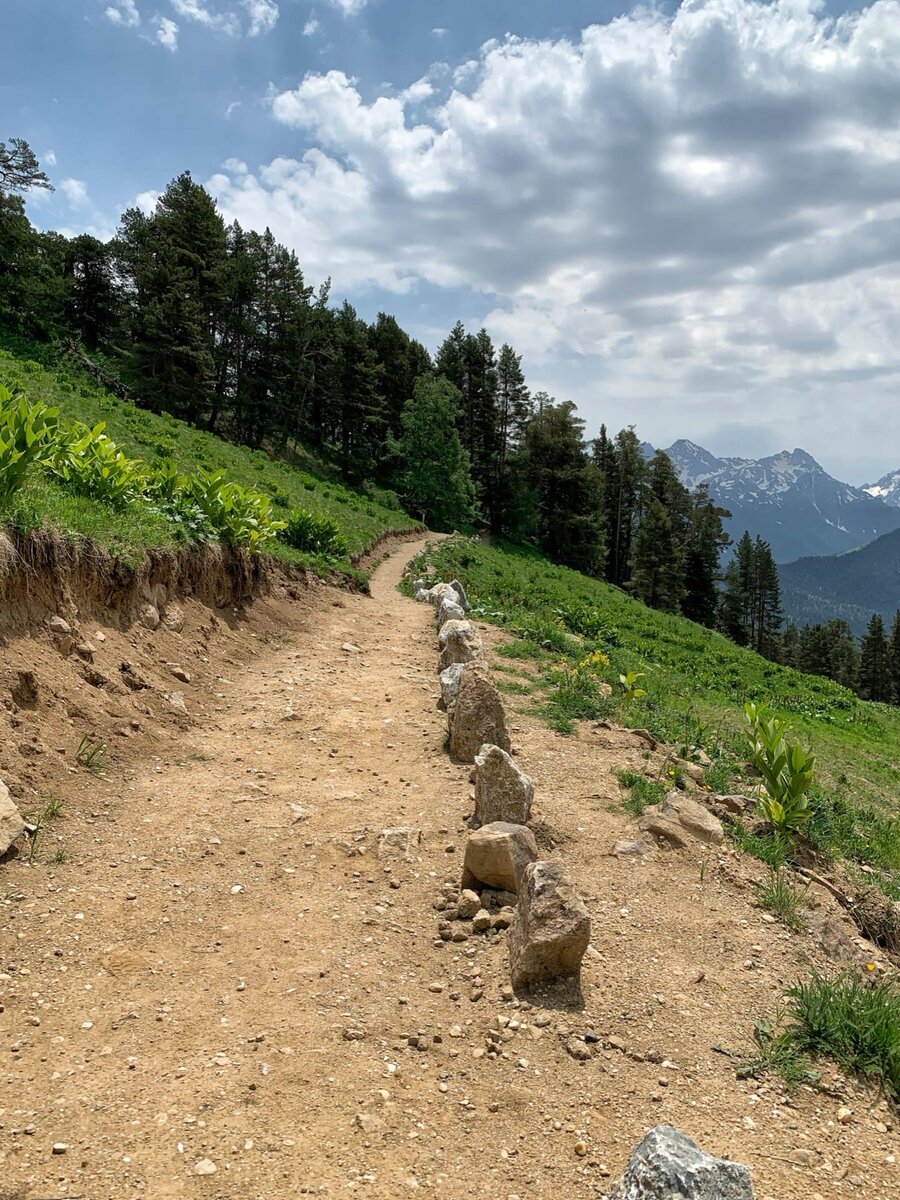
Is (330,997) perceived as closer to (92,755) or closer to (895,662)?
(92,755)

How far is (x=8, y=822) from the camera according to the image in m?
4.75

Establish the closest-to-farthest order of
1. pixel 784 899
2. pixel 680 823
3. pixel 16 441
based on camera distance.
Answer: pixel 784 899 → pixel 680 823 → pixel 16 441

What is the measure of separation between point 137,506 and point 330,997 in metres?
7.25

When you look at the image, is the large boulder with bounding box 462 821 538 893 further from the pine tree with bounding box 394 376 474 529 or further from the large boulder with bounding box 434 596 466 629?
the pine tree with bounding box 394 376 474 529

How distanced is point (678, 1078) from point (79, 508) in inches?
A: 309

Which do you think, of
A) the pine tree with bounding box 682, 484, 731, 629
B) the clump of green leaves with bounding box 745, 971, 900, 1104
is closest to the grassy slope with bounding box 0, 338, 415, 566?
the clump of green leaves with bounding box 745, 971, 900, 1104

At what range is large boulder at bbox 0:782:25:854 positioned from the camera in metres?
4.62

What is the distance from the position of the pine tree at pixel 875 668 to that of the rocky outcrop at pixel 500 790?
89.4 m

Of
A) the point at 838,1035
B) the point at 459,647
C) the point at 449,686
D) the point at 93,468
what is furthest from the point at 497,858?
the point at 93,468

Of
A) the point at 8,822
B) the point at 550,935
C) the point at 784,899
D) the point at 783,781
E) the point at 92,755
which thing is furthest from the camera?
the point at 783,781

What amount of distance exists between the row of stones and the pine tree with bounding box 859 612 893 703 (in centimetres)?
8838

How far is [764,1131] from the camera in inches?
130

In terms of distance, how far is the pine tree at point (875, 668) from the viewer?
8162 cm

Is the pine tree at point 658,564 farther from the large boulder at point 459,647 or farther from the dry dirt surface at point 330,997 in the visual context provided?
the dry dirt surface at point 330,997
